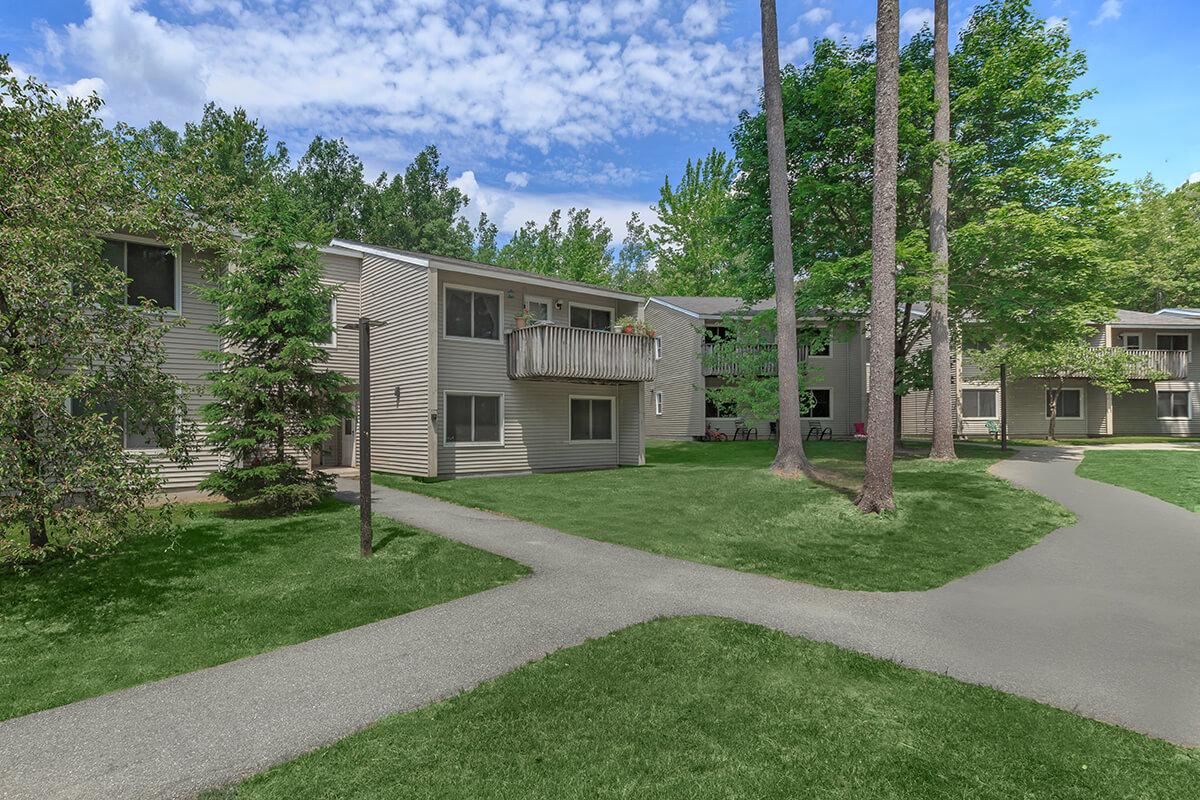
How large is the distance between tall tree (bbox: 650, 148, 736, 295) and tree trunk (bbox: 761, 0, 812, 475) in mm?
27772

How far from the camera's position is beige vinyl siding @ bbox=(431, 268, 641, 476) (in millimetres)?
16422

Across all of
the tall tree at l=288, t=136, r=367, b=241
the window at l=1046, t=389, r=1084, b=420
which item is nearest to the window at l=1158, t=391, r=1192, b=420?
the window at l=1046, t=389, r=1084, b=420

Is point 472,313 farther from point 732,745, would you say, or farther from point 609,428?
point 732,745

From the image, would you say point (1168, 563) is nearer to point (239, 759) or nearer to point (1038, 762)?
point (1038, 762)

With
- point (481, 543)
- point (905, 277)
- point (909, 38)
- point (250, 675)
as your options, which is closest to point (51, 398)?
point (250, 675)

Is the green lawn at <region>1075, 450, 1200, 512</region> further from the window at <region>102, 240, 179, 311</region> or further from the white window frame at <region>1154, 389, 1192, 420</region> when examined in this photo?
the window at <region>102, 240, 179, 311</region>

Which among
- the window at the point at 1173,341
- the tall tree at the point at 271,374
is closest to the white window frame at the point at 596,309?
the tall tree at the point at 271,374

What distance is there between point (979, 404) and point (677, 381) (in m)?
17.1

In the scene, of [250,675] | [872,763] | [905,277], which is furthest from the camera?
[905,277]

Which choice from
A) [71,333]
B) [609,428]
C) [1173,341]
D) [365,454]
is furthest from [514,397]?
[1173,341]

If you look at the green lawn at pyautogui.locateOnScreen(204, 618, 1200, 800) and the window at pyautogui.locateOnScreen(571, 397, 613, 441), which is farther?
the window at pyautogui.locateOnScreen(571, 397, 613, 441)

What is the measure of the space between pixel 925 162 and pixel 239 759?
74.9 feet

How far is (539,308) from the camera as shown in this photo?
61.0ft

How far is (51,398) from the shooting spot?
219 inches
